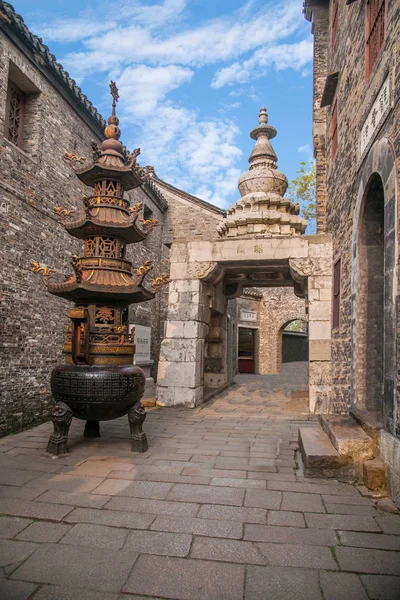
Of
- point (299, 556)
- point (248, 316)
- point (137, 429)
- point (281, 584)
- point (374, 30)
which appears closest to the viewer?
point (281, 584)

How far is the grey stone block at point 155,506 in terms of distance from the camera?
3217 millimetres

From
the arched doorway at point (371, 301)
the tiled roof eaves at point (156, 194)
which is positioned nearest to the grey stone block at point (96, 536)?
the arched doorway at point (371, 301)

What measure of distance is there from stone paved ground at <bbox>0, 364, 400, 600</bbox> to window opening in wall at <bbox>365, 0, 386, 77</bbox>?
4594 millimetres

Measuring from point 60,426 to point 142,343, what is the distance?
8108 mm

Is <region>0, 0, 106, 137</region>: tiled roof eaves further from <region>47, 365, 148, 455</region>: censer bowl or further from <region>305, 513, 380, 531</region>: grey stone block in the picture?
<region>305, 513, 380, 531</region>: grey stone block

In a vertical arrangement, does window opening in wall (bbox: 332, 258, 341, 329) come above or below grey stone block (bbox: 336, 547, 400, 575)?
above

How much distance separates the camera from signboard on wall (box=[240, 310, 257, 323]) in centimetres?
2005

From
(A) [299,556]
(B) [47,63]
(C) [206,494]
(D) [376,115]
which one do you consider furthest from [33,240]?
(A) [299,556]

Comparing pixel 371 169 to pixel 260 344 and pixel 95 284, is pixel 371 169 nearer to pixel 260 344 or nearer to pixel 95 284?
pixel 95 284

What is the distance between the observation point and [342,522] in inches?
120

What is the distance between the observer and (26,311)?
714 centimetres

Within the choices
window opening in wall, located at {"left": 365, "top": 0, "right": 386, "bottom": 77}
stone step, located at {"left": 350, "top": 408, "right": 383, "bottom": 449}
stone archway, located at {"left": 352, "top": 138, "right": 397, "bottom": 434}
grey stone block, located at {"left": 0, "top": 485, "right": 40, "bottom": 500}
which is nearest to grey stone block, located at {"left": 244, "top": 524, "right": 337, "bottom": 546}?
stone step, located at {"left": 350, "top": 408, "right": 383, "bottom": 449}

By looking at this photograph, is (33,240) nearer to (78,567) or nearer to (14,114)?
(14,114)

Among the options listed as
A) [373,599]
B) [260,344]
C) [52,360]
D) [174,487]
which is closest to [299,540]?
[373,599]
